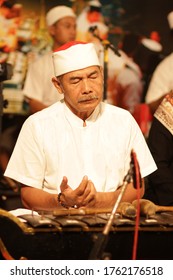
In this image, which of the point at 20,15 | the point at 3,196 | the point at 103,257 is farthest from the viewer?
the point at 20,15

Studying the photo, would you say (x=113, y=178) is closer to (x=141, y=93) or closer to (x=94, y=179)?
(x=94, y=179)

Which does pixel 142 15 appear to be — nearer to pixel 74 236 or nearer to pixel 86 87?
pixel 86 87

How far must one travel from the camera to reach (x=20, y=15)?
10.5m

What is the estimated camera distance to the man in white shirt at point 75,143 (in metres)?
6.00

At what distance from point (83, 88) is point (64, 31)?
382cm

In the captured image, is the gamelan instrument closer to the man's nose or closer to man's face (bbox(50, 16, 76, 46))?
the man's nose

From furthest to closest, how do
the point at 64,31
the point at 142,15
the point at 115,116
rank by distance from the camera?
the point at 142,15 → the point at 64,31 → the point at 115,116

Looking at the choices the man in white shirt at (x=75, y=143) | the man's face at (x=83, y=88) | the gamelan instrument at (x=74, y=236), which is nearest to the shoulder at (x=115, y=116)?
the man in white shirt at (x=75, y=143)

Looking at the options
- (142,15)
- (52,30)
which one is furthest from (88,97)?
(142,15)

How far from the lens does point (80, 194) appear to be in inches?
220

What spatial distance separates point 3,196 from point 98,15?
301 cm

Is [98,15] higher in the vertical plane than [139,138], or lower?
higher

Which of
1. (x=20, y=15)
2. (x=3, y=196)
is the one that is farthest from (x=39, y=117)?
(x=20, y=15)

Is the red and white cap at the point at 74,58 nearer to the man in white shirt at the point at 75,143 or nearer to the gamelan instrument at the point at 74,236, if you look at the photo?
the man in white shirt at the point at 75,143
